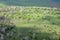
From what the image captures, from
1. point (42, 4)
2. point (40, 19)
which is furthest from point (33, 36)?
point (42, 4)

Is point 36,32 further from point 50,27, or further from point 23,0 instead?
point 23,0

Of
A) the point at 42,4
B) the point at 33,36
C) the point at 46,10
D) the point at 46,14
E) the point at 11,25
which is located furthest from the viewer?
the point at 42,4

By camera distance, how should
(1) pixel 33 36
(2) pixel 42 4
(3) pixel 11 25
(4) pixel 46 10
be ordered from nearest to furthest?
(1) pixel 33 36
(3) pixel 11 25
(4) pixel 46 10
(2) pixel 42 4

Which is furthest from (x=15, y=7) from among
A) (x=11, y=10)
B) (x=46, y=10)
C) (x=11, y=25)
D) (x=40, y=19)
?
(x=11, y=25)

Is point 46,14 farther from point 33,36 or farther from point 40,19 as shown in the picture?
point 33,36

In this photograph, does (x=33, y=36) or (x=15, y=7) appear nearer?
(x=33, y=36)

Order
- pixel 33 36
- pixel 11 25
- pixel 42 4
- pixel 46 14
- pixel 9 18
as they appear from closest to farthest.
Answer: pixel 33 36 < pixel 11 25 < pixel 9 18 < pixel 46 14 < pixel 42 4
